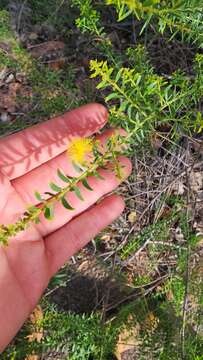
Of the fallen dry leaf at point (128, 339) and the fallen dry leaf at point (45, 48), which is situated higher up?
the fallen dry leaf at point (45, 48)

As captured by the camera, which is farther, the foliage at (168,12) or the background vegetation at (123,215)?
the background vegetation at (123,215)

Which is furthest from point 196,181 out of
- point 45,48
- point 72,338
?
point 45,48

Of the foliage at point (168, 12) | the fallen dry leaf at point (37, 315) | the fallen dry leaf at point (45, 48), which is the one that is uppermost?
the foliage at point (168, 12)

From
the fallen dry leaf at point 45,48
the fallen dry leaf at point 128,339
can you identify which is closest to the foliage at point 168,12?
the fallen dry leaf at point 45,48

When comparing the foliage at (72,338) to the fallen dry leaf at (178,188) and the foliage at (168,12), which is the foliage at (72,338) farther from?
the foliage at (168,12)

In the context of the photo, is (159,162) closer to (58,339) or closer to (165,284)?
(165,284)

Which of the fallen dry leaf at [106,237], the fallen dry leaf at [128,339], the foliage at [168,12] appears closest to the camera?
the foliage at [168,12]

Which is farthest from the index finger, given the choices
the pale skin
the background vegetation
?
the background vegetation

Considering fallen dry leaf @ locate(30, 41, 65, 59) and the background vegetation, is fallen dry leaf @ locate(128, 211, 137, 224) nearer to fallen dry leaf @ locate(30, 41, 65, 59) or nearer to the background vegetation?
the background vegetation
